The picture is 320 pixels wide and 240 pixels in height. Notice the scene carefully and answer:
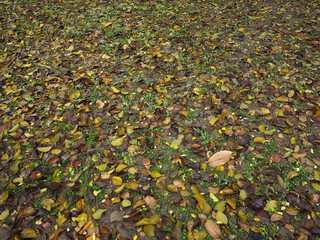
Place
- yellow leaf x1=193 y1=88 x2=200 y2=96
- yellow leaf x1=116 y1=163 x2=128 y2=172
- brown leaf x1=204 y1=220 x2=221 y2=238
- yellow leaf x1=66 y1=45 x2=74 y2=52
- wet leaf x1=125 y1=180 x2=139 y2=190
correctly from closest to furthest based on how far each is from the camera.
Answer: brown leaf x1=204 y1=220 x2=221 y2=238
wet leaf x1=125 y1=180 x2=139 y2=190
yellow leaf x1=116 y1=163 x2=128 y2=172
yellow leaf x1=193 y1=88 x2=200 y2=96
yellow leaf x1=66 y1=45 x2=74 y2=52

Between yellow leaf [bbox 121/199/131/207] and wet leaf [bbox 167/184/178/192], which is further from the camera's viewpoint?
wet leaf [bbox 167/184/178/192]

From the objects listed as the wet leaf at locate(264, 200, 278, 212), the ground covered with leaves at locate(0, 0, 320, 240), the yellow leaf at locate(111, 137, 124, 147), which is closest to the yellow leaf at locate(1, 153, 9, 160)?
the ground covered with leaves at locate(0, 0, 320, 240)

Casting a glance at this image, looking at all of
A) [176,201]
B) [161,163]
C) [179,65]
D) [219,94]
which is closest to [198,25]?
[179,65]

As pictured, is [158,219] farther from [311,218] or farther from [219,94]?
[219,94]

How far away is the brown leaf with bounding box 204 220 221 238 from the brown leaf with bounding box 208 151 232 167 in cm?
66

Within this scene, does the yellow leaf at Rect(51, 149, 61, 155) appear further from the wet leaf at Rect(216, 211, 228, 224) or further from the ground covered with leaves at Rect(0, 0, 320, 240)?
the wet leaf at Rect(216, 211, 228, 224)

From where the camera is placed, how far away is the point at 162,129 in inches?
114

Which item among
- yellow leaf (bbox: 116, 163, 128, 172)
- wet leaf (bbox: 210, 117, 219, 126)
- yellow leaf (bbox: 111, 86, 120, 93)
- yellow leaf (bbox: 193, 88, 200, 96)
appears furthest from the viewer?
yellow leaf (bbox: 111, 86, 120, 93)

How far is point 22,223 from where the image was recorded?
82.8 inches

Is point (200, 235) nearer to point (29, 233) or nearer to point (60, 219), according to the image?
point (60, 219)

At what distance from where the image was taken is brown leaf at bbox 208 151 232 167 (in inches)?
97.8

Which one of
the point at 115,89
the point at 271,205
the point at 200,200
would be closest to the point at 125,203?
the point at 200,200

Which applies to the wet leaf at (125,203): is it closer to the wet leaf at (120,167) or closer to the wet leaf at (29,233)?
the wet leaf at (120,167)

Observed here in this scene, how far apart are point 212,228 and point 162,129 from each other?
53.2 inches
